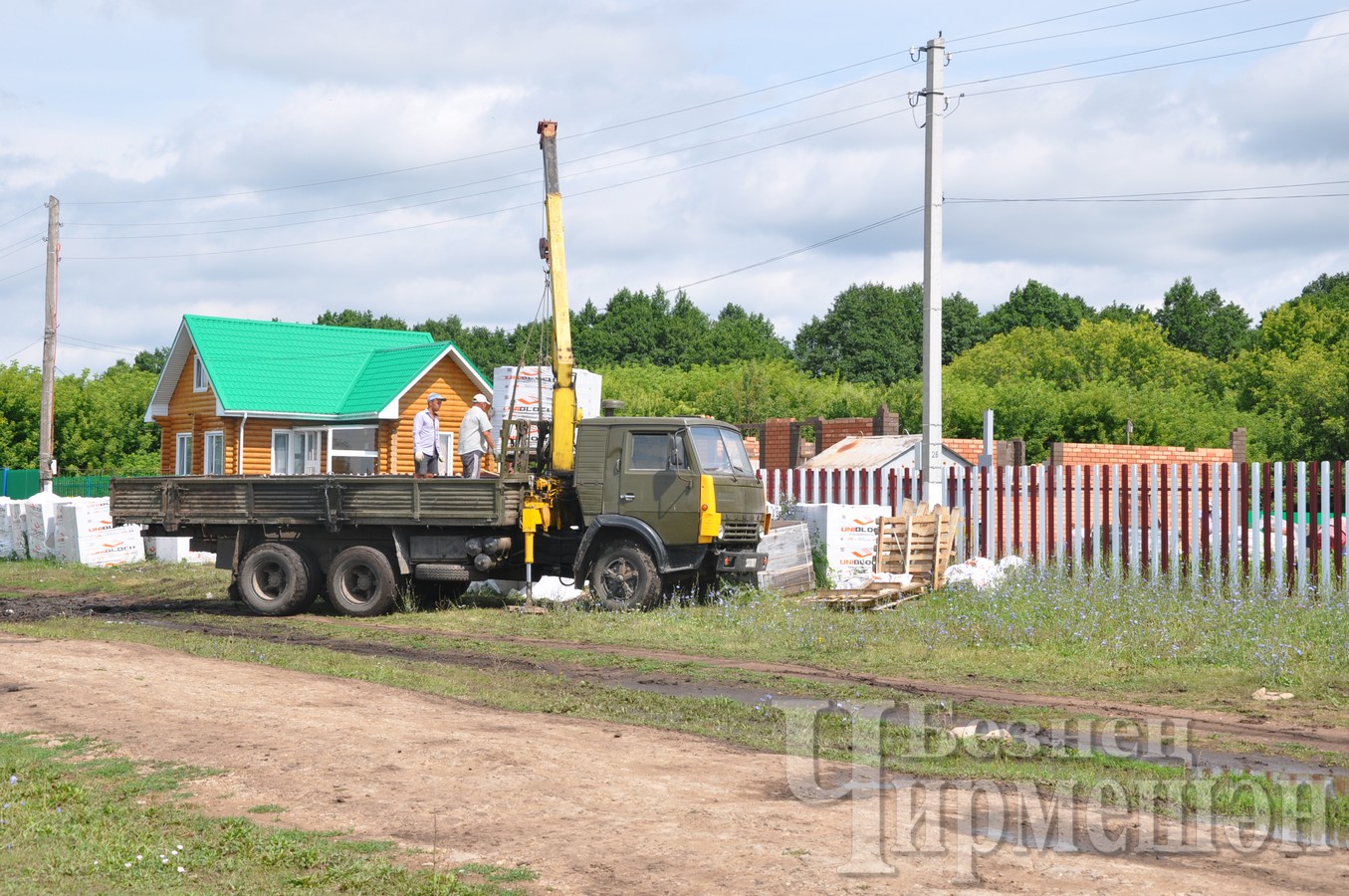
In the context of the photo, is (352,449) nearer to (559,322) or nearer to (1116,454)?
(559,322)

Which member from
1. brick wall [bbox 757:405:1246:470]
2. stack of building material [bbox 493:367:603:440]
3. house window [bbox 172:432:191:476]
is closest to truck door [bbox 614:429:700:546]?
stack of building material [bbox 493:367:603:440]

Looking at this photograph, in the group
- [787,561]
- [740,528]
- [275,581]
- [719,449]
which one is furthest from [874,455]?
[275,581]

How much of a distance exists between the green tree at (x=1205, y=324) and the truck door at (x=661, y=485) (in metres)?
86.4

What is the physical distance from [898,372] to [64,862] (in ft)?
263

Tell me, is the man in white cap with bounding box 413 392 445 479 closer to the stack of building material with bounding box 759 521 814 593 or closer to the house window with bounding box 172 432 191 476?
the stack of building material with bounding box 759 521 814 593

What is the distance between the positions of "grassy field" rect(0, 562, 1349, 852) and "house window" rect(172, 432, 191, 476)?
63.2 ft

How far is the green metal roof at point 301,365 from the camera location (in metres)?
35.6

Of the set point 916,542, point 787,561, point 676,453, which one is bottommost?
point 787,561

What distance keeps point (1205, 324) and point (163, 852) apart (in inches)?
3928

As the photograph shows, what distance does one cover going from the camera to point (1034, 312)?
323ft

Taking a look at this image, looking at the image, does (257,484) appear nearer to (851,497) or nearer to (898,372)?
(851,497)

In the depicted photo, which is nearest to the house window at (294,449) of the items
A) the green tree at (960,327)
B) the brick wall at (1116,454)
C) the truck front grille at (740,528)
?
the brick wall at (1116,454)

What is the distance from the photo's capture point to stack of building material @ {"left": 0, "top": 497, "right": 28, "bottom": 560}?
97.5ft

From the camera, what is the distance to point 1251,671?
12133 mm
